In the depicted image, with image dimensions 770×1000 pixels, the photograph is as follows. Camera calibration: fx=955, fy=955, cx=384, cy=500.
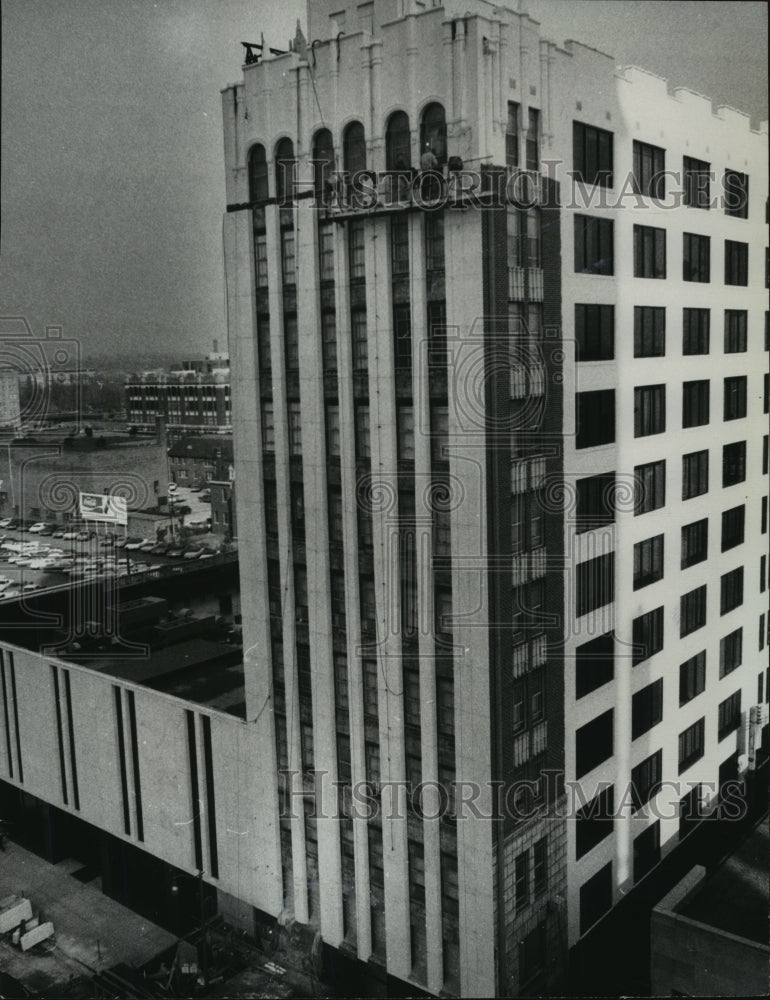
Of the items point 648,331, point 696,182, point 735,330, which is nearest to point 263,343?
point 648,331

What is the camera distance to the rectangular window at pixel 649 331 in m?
13.3

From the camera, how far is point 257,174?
12625 mm

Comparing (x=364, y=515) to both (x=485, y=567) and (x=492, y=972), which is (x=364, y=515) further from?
(x=492, y=972)

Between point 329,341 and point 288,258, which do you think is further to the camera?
point 288,258

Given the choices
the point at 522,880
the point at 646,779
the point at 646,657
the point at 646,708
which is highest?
the point at 646,657

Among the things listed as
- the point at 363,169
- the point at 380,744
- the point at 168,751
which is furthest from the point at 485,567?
the point at 168,751

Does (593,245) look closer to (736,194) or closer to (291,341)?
(736,194)

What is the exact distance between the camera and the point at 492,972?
11.9 metres

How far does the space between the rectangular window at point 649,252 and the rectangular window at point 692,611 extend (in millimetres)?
5067

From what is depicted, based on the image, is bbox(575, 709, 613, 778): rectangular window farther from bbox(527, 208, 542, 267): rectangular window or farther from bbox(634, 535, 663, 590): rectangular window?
bbox(527, 208, 542, 267): rectangular window

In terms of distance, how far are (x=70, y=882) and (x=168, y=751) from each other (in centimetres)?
399

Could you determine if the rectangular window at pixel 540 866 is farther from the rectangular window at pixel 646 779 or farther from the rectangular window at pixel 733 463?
the rectangular window at pixel 733 463

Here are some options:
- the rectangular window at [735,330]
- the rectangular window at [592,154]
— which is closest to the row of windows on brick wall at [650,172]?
the rectangular window at [592,154]

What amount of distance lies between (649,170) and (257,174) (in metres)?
5.36
